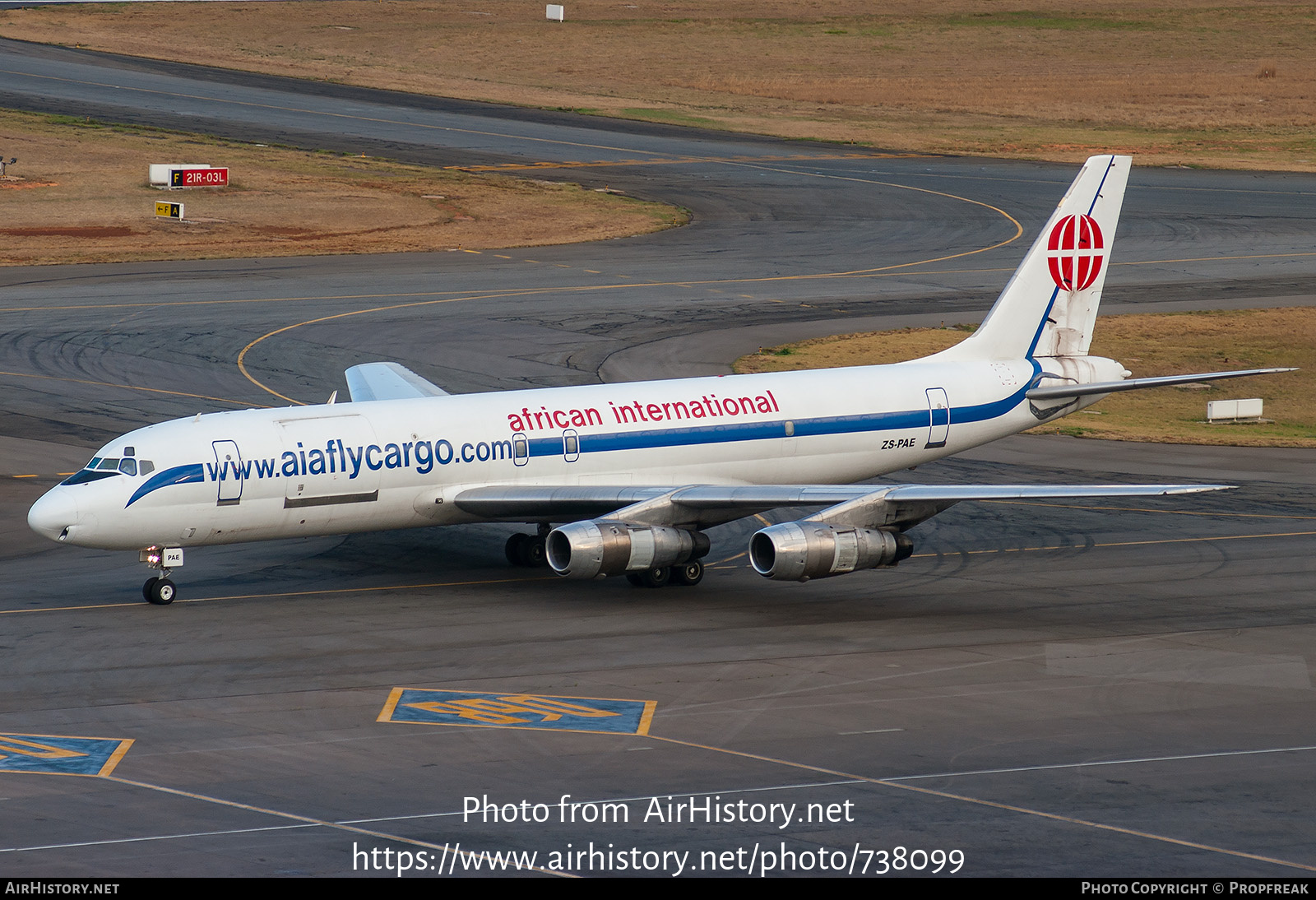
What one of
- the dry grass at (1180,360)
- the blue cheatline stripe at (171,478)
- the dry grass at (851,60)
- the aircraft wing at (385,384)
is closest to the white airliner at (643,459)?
the blue cheatline stripe at (171,478)

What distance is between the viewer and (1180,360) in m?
67.6

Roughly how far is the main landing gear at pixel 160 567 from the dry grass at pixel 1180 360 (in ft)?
100

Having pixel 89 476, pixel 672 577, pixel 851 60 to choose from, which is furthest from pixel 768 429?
pixel 851 60

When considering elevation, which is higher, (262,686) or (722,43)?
(722,43)

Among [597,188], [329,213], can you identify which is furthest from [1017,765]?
[597,188]

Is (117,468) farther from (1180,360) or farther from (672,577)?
(1180,360)

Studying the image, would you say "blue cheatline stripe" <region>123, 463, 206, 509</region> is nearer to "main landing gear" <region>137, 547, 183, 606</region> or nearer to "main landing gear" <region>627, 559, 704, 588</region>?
"main landing gear" <region>137, 547, 183, 606</region>

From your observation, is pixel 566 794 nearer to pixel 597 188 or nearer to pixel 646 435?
pixel 646 435

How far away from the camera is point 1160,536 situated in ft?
145

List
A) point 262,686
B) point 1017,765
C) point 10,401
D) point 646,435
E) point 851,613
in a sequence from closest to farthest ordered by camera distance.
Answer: point 1017,765 → point 262,686 → point 851,613 → point 646,435 → point 10,401

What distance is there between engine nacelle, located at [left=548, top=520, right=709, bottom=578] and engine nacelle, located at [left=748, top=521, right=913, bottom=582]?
241 cm

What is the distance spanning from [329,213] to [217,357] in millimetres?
33141

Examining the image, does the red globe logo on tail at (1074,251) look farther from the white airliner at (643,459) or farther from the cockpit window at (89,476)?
the cockpit window at (89,476)

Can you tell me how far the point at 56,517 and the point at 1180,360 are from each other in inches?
1829
